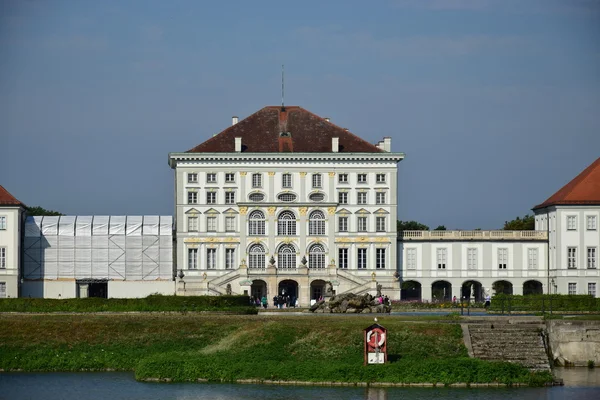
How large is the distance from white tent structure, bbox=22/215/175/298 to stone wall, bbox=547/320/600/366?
168ft

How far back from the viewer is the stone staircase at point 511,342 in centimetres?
5525

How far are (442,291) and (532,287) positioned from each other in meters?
9.42

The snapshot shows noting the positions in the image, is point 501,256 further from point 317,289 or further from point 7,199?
point 7,199

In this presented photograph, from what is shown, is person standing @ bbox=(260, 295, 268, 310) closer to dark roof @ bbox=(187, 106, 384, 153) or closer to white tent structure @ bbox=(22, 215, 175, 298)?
white tent structure @ bbox=(22, 215, 175, 298)

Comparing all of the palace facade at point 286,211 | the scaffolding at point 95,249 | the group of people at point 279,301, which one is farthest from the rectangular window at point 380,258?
the scaffolding at point 95,249

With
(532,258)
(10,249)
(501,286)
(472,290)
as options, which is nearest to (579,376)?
(472,290)

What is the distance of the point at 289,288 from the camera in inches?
4190

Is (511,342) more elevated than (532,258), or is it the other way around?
(532,258)

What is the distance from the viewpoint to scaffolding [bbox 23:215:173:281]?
346 feet

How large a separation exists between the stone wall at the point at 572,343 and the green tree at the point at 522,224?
2826 inches

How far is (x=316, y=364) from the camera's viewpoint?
54562 mm

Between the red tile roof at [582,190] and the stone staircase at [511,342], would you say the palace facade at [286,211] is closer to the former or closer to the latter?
the red tile roof at [582,190]

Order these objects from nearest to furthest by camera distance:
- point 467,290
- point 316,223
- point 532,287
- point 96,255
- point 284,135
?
point 96,255 < point 316,223 < point 284,135 < point 532,287 < point 467,290

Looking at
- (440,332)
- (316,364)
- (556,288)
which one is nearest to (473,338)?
(440,332)
